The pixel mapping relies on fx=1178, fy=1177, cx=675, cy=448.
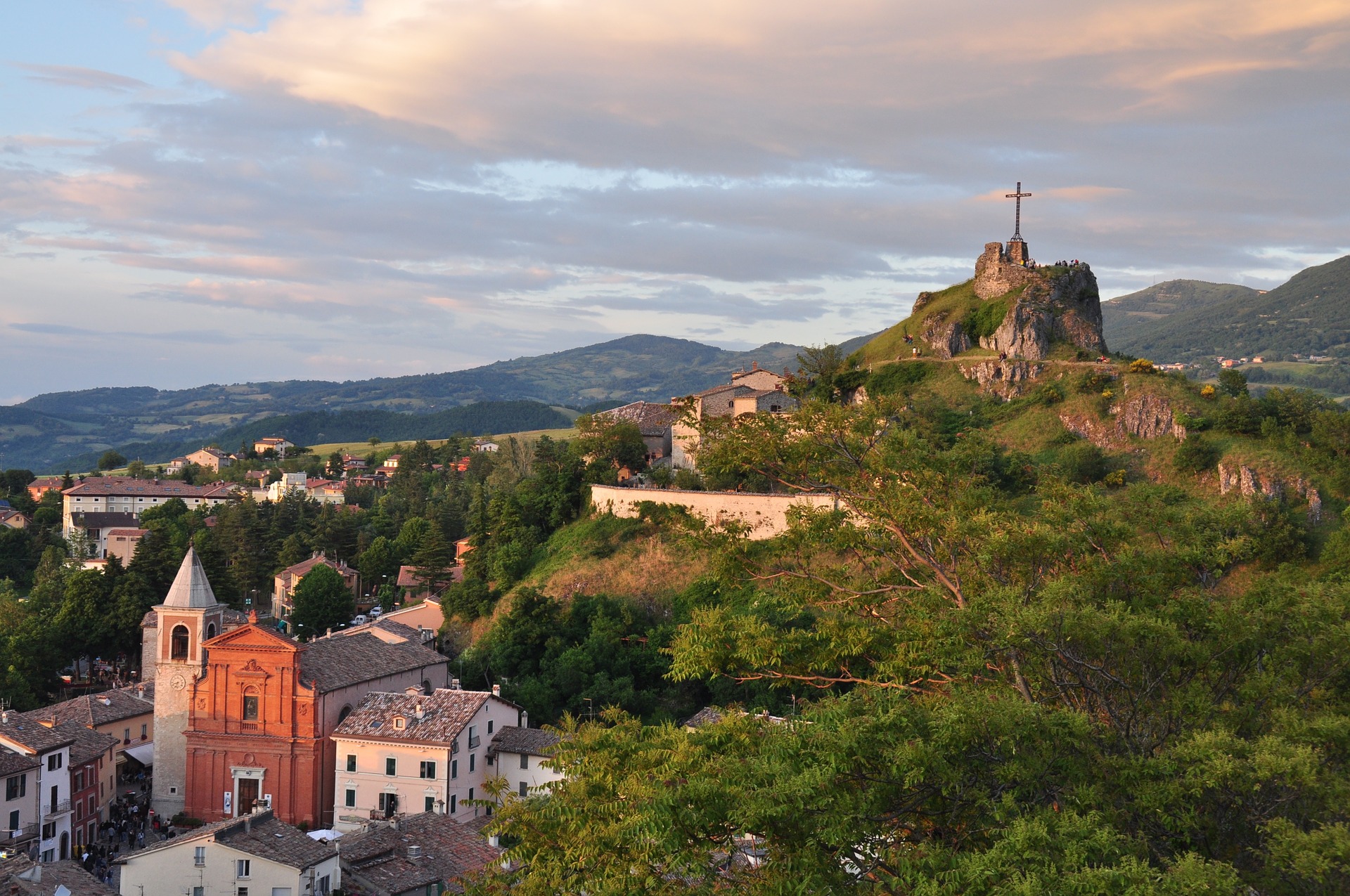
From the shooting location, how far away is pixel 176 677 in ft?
152

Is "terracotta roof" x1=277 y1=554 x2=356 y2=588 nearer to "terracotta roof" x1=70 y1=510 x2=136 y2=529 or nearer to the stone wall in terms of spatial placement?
the stone wall

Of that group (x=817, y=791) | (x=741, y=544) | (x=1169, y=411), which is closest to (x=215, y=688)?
(x=741, y=544)

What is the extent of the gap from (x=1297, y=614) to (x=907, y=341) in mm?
53465

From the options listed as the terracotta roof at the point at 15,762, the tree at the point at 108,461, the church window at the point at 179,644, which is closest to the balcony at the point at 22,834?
the terracotta roof at the point at 15,762

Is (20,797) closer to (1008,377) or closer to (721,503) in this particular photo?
(721,503)

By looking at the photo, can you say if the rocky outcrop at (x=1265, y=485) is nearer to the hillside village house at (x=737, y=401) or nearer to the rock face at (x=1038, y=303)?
the rock face at (x=1038, y=303)

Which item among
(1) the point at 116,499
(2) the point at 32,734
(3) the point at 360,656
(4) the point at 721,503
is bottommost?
(2) the point at 32,734

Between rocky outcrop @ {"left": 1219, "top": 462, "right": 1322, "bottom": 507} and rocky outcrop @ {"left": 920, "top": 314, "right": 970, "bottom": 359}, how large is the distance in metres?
17.9

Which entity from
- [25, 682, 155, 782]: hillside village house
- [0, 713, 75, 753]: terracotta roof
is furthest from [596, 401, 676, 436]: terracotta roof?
[0, 713, 75, 753]: terracotta roof

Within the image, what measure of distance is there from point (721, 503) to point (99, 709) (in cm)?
2880

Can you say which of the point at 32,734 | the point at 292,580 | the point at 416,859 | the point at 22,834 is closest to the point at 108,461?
the point at 292,580

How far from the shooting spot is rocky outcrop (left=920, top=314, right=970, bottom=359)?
65.7 metres

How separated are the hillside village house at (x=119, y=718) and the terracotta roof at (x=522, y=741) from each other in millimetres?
14146

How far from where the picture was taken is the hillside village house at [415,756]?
41.8 m
